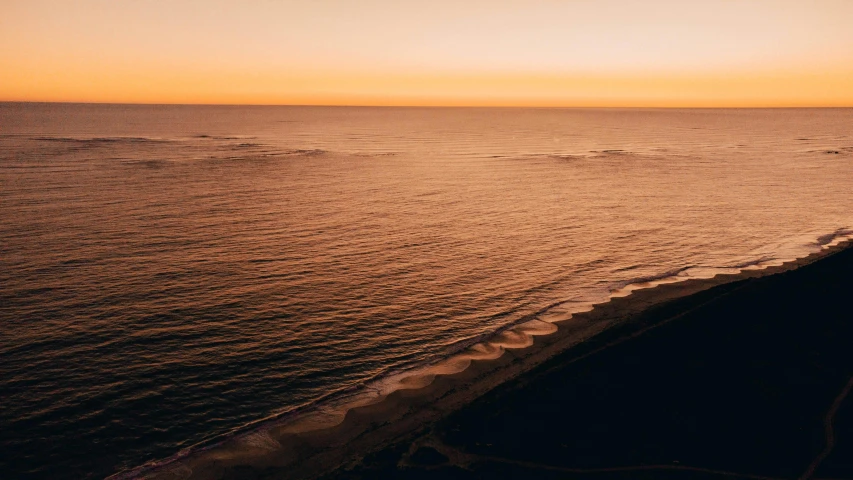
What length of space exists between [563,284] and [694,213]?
28.6 m

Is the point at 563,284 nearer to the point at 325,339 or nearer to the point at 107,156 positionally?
the point at 325,339

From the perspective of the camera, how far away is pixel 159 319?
25281 millimetres

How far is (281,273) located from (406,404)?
1605 centimetres

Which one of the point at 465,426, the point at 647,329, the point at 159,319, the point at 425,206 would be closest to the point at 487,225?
the point at 425,206

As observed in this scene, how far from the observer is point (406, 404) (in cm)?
1906

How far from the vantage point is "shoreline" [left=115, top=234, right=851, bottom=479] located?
15.8 meters

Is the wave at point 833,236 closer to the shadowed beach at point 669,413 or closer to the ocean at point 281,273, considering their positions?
the ocean at point 281,273

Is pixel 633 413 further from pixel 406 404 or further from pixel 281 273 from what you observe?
pixel 281 273

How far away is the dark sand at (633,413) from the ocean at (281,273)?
2561 mm

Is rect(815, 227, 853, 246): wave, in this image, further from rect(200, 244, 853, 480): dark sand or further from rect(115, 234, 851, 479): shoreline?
rect(200, 244, 853, 480): dark sand

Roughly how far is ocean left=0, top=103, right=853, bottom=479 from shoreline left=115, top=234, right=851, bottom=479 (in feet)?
1.63

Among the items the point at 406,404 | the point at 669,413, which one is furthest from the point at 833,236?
the point at 406,404

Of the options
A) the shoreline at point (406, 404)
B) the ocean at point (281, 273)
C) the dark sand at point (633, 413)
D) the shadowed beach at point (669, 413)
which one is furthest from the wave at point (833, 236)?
the shadowed beach at point (669, 413)

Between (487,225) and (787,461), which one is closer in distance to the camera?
(787,461)
